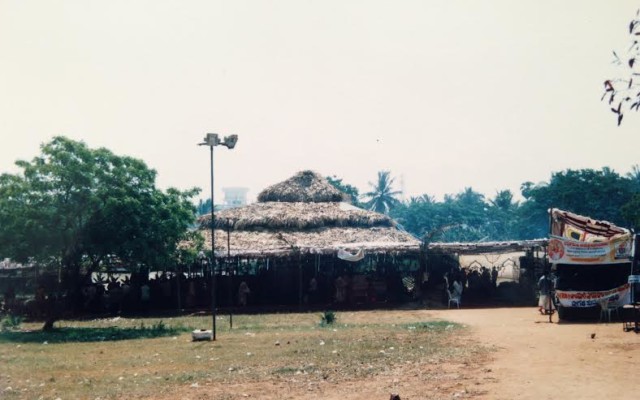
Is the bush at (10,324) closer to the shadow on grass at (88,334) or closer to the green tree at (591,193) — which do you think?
the shadow on grass at (88,334)

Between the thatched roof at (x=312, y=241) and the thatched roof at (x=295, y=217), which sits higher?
the thatched roof at (x=295, y=217)

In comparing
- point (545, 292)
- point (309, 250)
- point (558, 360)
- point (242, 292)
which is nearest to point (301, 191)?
point (309, 250)

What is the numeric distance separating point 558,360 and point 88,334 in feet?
41.1

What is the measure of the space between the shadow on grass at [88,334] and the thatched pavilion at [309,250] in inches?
217

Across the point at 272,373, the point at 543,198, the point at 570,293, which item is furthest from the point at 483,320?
the point at 543,198

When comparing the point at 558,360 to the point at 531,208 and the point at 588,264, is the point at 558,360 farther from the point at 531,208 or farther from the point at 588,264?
the point at 531,208

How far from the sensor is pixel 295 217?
27.0 m

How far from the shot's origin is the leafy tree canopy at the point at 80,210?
1674 cm

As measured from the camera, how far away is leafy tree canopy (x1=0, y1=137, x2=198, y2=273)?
16.7m

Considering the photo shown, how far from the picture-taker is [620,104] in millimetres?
4406

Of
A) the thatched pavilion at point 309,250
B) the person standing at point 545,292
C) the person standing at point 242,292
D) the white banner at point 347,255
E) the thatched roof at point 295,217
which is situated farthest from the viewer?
the thatched roof at point 295,217

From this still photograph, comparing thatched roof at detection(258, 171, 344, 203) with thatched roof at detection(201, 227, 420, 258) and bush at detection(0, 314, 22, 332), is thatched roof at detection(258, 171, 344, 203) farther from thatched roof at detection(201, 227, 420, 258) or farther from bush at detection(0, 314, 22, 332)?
bush at detection(0, 314, 22, 332)

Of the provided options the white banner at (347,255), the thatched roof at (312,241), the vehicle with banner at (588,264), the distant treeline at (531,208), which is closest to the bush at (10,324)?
the thatched roof at (312,241)

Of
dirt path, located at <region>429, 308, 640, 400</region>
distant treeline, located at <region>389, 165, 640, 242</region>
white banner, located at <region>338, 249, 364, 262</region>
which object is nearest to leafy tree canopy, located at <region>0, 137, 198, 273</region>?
white banner, located at <region>338, 249, 364, 262</region>
